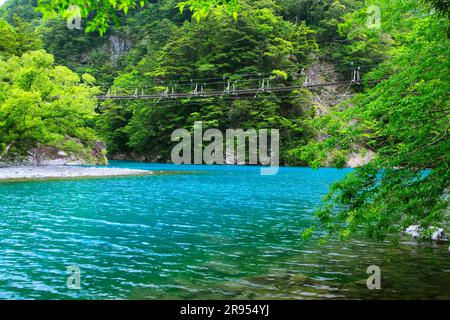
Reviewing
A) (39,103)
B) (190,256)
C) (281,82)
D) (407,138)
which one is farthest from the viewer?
(281,82)

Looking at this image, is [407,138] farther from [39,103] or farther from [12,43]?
[12,43]

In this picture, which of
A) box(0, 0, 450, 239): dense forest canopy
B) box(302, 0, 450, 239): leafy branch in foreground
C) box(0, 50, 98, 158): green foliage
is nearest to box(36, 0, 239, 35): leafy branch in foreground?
box(0, 0, 450, 239): dense forest canopy

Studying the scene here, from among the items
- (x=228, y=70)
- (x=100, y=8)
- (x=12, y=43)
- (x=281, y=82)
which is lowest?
(x=100, y=8)

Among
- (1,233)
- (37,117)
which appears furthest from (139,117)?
(1,233)

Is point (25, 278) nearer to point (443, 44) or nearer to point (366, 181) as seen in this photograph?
point (366, 181)

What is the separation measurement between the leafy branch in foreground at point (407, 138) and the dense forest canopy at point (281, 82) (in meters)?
0.02

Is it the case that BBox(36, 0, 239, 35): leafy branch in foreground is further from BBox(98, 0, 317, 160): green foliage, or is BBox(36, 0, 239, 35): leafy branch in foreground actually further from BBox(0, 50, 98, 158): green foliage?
BBox(98, 0, 317, 160): green foliage

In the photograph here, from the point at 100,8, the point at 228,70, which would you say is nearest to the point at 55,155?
the point at 228,70

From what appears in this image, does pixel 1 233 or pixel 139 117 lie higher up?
pixel 139 117

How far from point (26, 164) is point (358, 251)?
27.5 meters

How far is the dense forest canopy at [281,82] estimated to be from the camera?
5473 millimetres

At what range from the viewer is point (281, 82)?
4431 cm

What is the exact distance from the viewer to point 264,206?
13867 millimetres

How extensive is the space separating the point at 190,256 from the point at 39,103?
22.0 metres
